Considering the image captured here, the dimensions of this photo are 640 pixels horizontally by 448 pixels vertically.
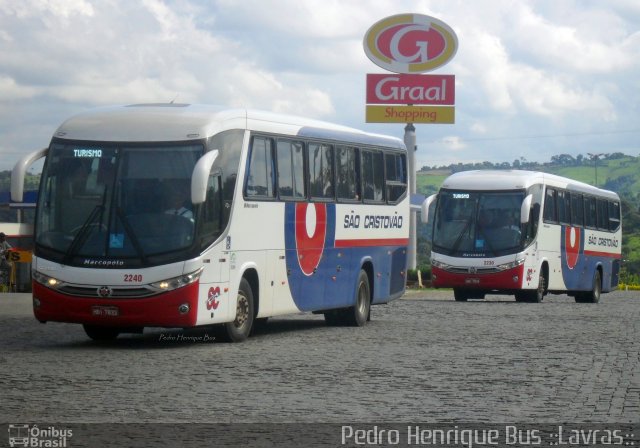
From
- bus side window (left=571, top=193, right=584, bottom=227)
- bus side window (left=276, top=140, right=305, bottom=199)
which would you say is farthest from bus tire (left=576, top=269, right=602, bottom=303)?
bus side window (left=276, top=140, right=305, bottom=199)

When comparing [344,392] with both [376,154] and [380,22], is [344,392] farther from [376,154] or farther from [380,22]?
[380,22]

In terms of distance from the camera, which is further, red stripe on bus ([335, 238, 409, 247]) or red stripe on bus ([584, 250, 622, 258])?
red stripe on bus ([584, 250, 622, 258])

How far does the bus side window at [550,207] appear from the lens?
38.3 m

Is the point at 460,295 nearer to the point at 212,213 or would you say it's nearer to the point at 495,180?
the point at 495,180

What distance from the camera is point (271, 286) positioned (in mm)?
20141

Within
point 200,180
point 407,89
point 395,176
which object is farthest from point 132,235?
point 407,89

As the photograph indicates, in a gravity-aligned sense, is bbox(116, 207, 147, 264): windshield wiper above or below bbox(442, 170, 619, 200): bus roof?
below

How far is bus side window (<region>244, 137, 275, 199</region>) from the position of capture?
1925 cm

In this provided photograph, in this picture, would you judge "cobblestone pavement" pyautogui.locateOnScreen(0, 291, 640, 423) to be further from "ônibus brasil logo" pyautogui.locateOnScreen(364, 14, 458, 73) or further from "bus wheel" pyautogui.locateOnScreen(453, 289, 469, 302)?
"ônibus brasil logo" pyautogui.locateOnScreen(364, 14, 458, 73)

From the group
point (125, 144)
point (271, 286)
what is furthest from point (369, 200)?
point (125, 144)

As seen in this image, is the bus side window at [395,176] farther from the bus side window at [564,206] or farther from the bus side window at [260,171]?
the bus side window at [564,206]

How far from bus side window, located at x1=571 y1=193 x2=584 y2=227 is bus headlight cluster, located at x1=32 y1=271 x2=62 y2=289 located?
1006 inches

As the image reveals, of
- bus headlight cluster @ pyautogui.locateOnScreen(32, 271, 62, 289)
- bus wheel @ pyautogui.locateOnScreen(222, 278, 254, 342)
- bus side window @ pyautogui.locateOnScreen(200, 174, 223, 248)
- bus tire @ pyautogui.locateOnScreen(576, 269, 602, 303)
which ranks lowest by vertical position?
bus tire @ pyautogui.locateOnScreen(576, 269, 602, 303)

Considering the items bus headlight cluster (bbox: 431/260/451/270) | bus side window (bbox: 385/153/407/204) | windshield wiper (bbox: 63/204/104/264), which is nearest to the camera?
windshield wiper (bbox: 63/204/104/264)
